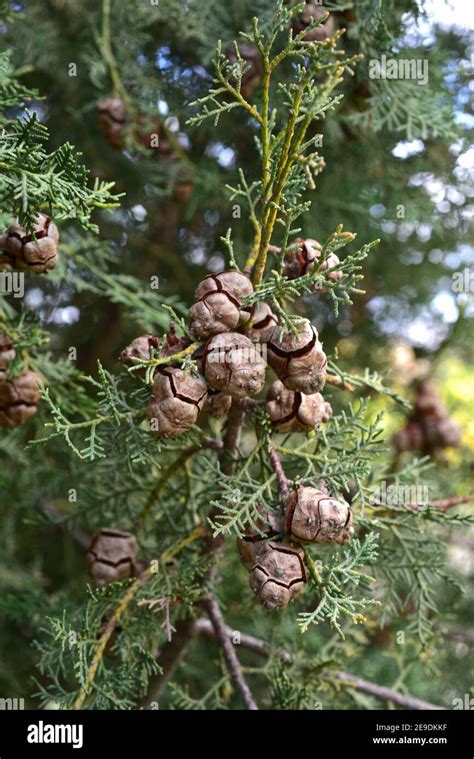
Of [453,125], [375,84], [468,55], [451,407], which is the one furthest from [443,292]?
[375,84]

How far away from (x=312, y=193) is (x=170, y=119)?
1.38 ft

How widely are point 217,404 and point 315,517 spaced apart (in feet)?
0.73

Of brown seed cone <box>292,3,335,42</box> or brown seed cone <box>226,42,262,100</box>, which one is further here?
brown seed cone <box>226,42,262,100</box>

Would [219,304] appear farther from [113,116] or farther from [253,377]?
[113,116]

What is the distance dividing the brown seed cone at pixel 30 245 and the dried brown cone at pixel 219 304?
0.28 metres

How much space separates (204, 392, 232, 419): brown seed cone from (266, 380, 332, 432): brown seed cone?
65 millimetres

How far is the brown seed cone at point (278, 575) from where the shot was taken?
1.07 metres

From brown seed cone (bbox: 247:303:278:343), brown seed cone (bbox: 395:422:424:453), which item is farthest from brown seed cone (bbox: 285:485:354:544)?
brown seed cone (bbox: 395:422:424:453)

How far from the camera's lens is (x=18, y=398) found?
4.62 feet

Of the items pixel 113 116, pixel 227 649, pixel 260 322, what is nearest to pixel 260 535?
pixel 260 322

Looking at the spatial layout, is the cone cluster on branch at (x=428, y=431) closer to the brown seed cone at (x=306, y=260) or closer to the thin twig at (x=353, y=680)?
the thin twig at (x=353, y=680)

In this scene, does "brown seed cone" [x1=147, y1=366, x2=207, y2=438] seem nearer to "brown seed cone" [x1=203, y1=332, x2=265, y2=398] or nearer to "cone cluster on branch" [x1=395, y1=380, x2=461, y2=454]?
"brown seed cone" [x1=203, y1=332, x2=265, y2=398]

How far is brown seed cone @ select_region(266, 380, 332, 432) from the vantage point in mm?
1171

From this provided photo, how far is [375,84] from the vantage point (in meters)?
1.64
